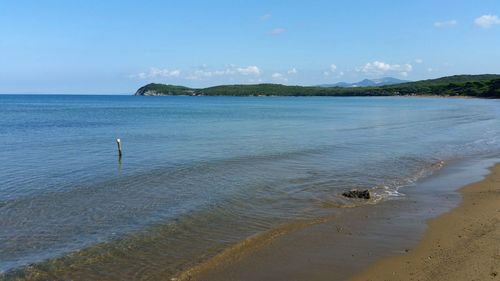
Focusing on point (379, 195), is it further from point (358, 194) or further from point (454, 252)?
point (454, 252)

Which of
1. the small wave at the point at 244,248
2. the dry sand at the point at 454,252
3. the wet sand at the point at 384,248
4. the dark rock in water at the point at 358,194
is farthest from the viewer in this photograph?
the dark rock in water at the point at 358,194

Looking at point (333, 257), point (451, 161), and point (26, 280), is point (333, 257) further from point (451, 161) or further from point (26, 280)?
point (451, 161)

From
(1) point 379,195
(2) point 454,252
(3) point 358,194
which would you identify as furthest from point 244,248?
(1) point 379,195

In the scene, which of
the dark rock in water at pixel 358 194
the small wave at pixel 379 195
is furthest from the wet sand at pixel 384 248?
the dark rock in water at pixel 358 194

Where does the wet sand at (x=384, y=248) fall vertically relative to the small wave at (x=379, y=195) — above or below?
above

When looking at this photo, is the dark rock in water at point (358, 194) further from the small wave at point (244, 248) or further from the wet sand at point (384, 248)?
the small wave at point (244, 248)

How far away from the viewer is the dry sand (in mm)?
9445

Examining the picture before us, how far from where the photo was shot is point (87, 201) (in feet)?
55.4

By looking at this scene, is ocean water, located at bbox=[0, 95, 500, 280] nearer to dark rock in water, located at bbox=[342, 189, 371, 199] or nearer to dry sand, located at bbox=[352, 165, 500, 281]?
dark rock in water, located at bbox=[342, 189, 371, 199]

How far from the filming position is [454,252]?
35.3ft

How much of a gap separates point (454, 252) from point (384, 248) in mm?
1641

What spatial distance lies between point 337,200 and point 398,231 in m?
4.16

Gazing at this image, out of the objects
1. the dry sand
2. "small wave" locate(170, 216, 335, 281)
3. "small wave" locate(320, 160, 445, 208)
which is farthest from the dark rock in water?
the dry sand

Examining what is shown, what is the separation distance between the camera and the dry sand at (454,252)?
9445 mm
